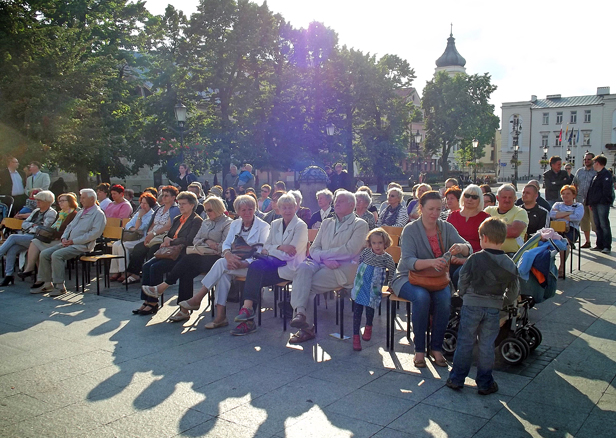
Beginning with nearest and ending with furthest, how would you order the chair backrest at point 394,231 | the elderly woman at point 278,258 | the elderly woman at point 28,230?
the elderly woman at point 278,258 < the chair backrest at point 394,231 < the elderly woman at point 28,230

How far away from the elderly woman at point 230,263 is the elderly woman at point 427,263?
2.31 metres

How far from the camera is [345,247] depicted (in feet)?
21.0

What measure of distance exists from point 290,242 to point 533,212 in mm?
4042

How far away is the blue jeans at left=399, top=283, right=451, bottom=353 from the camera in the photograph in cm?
523

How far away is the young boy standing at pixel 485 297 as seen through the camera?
4402mm

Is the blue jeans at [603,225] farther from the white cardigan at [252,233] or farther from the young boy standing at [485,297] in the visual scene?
the young boy standing at [485,297]

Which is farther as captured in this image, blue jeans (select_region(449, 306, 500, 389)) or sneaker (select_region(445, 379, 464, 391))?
sneaker (select_region(445, 379, 464, 391))

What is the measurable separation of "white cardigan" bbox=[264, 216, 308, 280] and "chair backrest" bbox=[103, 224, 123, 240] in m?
3.87

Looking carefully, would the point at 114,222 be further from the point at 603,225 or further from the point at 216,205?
the point at 603,225

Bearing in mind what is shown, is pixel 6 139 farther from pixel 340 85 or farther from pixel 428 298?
pixel 340 85

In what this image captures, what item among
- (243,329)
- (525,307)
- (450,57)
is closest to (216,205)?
(243,329)

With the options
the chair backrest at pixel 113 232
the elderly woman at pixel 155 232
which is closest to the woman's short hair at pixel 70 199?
the chair backrest at pixel 113 232

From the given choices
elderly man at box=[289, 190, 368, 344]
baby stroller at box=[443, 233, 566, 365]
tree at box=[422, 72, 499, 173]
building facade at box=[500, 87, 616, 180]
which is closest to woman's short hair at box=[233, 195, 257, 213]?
elderly man at box=[289, 190, 368, 344]

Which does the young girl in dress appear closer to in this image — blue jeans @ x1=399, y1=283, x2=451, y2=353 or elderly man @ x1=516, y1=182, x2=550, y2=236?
blue jeans @ x1=399, y1=283, x2=451, y2=353
